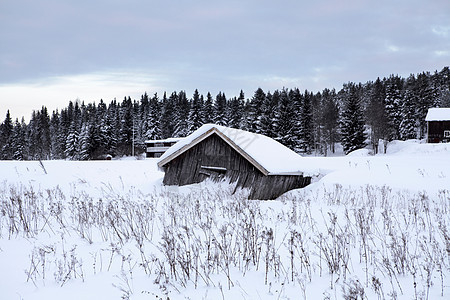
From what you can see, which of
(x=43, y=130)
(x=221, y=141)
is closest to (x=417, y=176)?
(x=221, y=141)

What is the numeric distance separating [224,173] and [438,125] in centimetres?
4925

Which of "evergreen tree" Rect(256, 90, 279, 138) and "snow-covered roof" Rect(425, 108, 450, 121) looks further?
"evergreen tree" Rect(256, 90, 279, 138)

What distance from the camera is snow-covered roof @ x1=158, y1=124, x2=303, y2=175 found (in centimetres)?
1186

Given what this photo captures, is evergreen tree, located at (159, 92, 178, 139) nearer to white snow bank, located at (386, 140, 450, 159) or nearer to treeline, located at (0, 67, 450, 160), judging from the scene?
treeline, located at (0, 67, 450, 160)

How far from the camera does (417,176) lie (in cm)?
1263

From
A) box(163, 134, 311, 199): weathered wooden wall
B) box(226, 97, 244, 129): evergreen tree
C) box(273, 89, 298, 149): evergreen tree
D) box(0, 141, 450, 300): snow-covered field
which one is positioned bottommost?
box(0, 141, 450, 300): snow-covered field

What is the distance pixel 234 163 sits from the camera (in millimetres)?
12781

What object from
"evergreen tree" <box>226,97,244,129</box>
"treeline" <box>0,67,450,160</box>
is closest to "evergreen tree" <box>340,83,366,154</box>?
"treeline" <box>0,67,450,160</box>

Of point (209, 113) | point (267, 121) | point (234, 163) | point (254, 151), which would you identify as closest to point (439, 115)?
point (267, 121)

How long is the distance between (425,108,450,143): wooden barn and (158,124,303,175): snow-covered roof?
147 feet

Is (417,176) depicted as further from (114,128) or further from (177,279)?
(114,128)

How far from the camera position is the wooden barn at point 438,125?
1756 inches

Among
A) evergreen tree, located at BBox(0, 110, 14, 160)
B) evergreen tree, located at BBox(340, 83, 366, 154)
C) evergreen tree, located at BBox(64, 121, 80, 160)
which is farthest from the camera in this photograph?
evergreen tree, located at BBox(0, 110, 14, 160)

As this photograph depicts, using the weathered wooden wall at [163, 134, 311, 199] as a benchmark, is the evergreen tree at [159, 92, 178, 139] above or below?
above
